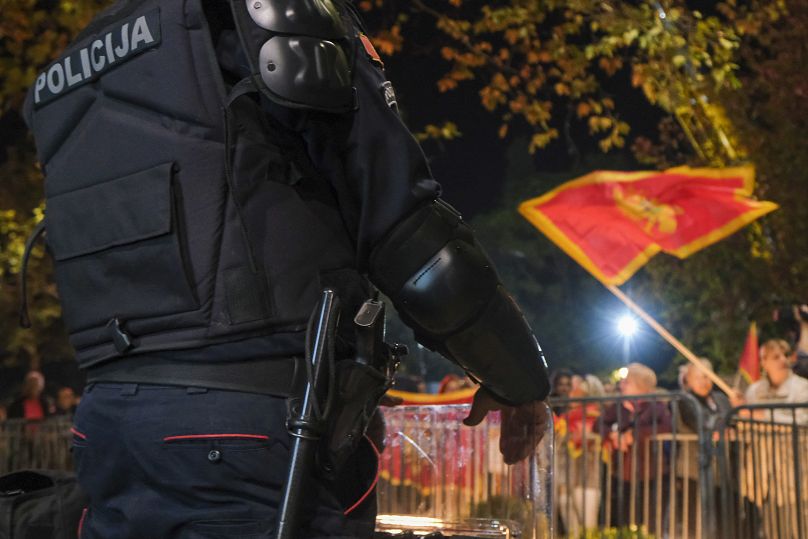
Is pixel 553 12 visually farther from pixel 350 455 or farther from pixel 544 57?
pixel 350 455

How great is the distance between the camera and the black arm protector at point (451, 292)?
7.36 feet

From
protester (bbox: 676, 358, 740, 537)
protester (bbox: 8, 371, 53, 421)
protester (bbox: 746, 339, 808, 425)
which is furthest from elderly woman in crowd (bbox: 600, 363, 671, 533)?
protester (bbox: 8, 371, 53, 421)

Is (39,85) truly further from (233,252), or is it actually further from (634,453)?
(634,453)

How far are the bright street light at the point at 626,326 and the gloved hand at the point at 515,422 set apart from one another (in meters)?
40.1

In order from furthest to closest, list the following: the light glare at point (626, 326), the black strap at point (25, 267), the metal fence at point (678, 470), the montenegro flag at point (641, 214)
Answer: the light glare at point (626, 326) < the montenegro flag at point (641, 214) < the metal fence at point (678, 470) < the black strap at point (25, 267)

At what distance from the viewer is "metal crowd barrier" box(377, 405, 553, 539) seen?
9.43 feet

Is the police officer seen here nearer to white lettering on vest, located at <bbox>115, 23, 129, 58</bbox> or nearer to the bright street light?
white lettering on vest, located at <bbox>115, 23, 129, 58</bbox>

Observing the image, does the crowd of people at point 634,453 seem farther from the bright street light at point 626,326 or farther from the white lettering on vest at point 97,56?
the bright street light at point 626,326

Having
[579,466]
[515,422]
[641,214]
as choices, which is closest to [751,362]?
[641,214]

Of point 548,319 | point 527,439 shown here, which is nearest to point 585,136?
point 548,319

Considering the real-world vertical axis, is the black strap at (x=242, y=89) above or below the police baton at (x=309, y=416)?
above

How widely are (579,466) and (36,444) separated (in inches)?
261

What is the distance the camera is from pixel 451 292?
88.5 inches

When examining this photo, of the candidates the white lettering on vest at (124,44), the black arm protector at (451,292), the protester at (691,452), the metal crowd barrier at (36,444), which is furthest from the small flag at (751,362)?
the white lettering on vest at (124,44)
